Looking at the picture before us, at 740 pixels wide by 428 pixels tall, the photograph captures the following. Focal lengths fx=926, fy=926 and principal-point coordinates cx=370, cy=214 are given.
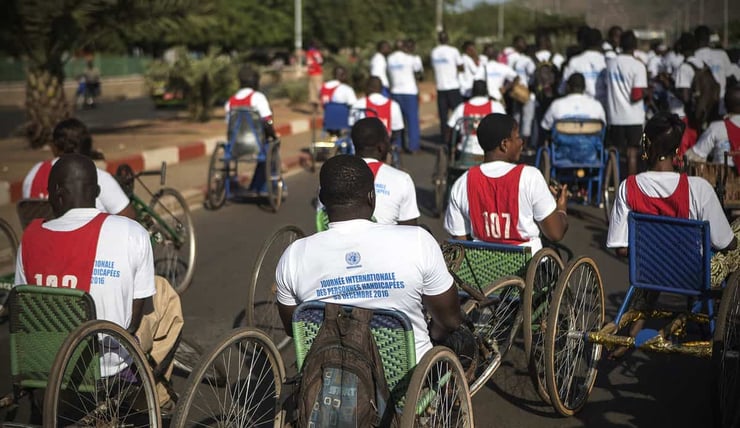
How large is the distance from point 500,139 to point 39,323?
2681 mm

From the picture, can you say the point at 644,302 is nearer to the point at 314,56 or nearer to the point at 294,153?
the point at 294,153

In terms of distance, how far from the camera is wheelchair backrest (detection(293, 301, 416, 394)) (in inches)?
132

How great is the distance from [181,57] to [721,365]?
A: 18.4 m

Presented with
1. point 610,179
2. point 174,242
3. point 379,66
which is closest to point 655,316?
point 174,242

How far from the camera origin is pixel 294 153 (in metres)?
16.2

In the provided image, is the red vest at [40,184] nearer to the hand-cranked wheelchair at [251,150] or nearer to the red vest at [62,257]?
the red vest at [62,257]

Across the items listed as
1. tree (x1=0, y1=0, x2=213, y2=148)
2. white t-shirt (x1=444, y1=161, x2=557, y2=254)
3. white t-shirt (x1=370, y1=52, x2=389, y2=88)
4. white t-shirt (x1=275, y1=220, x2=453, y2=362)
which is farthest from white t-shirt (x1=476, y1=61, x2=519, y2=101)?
white t-shirt (x1=275, y1=220, x2=453, y2=362)

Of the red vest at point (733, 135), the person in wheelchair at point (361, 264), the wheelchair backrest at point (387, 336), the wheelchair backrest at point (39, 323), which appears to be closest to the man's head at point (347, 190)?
the person in wheelchair at point (361, 264)

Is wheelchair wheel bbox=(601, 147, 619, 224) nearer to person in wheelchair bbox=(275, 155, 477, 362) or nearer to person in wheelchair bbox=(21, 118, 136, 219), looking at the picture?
person in wheelchair bbox=(21, 118, 136, 219)

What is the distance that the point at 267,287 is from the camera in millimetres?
5723

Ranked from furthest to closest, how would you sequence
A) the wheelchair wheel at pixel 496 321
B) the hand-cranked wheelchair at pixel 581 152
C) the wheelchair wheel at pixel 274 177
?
the wheelchair wheel at pixel 274 177 → the hand-cranked wheelchair at pixel 581 152 → the wheelchair wheel at pixel 496 321

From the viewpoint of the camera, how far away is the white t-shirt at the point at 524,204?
200 inches

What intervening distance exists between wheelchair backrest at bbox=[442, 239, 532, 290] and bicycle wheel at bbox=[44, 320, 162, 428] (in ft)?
5.98

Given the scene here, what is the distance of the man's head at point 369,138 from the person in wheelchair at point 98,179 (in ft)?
5.11
